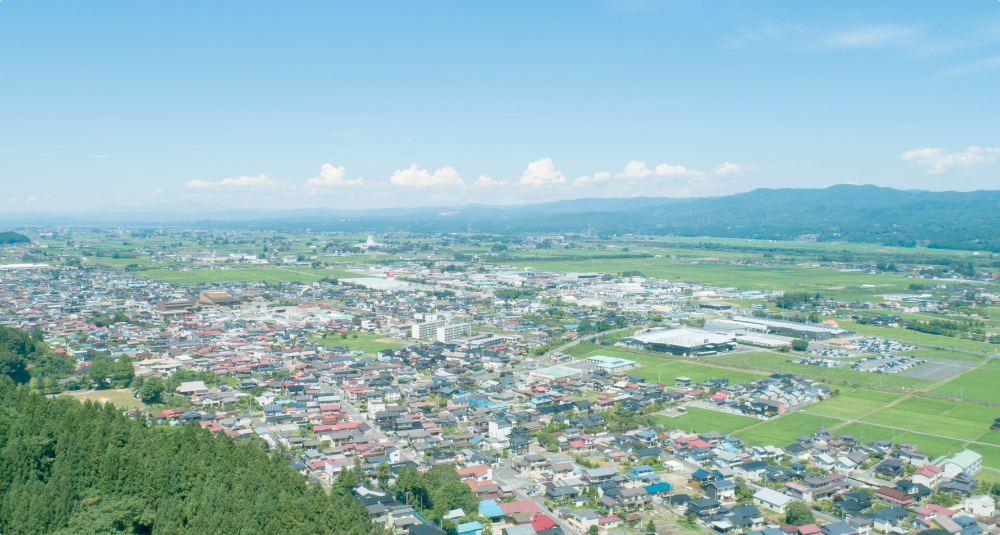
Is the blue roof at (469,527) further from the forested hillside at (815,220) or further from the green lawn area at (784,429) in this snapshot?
the forested hillside at (815,220)

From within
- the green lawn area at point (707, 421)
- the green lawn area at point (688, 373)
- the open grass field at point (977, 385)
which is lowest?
the green lawn area at point (688, 373)

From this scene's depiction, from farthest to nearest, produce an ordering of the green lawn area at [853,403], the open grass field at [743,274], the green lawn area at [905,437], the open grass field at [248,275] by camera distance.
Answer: the open grass field at [248,275] → the open grass field at [743,274] → the green lawn area at [853,403] → the green lawn area at [905,437]

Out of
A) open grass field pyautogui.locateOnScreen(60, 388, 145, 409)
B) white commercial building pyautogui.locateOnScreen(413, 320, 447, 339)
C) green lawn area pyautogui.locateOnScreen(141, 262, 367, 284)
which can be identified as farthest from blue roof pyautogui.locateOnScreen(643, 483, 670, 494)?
green lawn area pyautogui.locateOnScreen(141, 262, 367, 284)

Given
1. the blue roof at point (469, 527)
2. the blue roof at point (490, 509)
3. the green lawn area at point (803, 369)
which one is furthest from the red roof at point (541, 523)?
the green lawn area at point (803, 369)

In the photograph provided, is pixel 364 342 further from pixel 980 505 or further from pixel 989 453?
pixel 980 505

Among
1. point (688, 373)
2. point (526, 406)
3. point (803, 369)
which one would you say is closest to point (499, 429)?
point (526, 406)

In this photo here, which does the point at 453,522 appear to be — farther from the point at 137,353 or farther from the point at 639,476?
the point at 137,353

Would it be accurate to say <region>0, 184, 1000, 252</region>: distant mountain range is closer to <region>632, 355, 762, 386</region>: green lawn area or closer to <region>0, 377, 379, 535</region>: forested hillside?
<region>632, 355, 762, 386</region>: green lawn area
